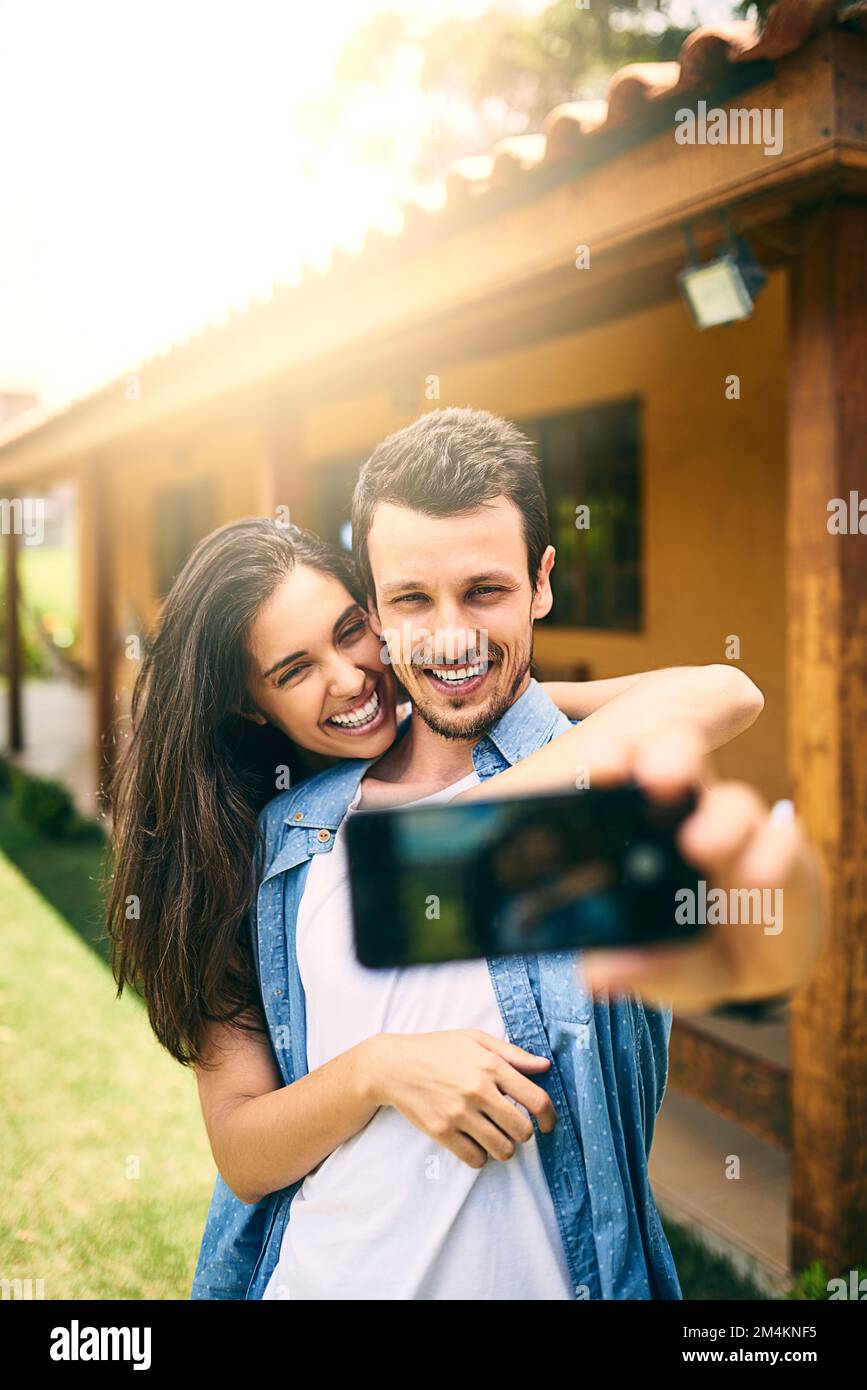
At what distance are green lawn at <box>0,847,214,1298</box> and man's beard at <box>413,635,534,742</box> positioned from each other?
4.15ft

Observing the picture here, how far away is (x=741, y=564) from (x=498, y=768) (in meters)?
3.74

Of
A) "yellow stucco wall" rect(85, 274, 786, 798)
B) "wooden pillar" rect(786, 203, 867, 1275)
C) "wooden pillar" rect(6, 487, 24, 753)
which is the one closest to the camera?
"wooden pillar" rect(786, 203, 867, 1275)

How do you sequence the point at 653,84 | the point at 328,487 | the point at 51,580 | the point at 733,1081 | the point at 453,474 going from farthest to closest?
the point at 51,580 → the point at 328,487 → the point at 733,1081 → the point at 653,84 → the point at 453,474

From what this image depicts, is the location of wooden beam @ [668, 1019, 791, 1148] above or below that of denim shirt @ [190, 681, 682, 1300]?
below

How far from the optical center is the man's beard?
36.9 inches

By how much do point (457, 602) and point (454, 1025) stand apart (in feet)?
1.14

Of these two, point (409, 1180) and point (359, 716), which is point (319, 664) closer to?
point (359, 716)

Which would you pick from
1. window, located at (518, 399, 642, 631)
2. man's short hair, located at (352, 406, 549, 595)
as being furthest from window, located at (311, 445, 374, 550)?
man's short hair, located at (352, 406, 549, 595)

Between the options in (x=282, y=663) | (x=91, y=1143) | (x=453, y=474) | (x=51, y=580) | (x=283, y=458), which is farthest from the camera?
(x=51, y=580)

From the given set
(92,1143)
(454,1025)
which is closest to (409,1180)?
(454,1025)

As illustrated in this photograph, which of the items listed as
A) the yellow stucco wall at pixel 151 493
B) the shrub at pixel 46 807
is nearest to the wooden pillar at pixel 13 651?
the yellow stucco wall at pixel 151 493

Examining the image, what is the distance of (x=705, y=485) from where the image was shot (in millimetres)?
4594

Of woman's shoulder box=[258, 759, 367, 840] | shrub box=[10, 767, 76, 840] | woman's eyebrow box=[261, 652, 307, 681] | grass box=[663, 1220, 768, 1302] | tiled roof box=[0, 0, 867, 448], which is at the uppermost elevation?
tiled roof box=[0, 0, 867, 448]

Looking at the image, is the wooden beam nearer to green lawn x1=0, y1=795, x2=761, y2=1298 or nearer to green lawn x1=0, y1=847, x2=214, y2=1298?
green lawn x1=0, y1=795, x2=761, y2=1298
